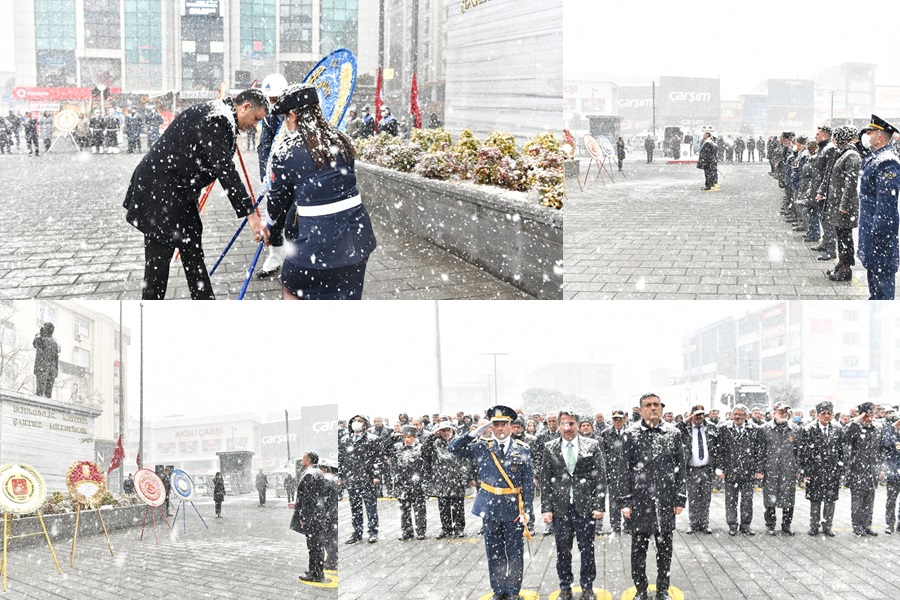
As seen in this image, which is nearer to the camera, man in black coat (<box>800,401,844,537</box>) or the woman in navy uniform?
the woman in navy uniform

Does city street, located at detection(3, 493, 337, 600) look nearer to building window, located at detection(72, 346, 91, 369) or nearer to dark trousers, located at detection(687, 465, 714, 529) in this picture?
building window, located at detection(72, 346, 91, 369)

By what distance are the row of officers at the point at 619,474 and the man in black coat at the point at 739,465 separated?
0.4 inches

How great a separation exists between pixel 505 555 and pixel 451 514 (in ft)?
5.84

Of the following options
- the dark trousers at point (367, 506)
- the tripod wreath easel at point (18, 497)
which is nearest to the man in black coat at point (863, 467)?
the dark trousers at point (367, 506)

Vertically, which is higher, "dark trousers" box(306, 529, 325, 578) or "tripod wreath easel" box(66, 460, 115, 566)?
"tripod wreath easel" box(66, 460, 115, 566)

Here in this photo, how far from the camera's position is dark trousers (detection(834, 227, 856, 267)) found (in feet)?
21.6

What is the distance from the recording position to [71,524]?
4.98 m

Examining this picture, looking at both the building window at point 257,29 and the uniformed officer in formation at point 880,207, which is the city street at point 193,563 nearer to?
the uniformed officer in formation at point 880,207

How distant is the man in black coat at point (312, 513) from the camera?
4.82m

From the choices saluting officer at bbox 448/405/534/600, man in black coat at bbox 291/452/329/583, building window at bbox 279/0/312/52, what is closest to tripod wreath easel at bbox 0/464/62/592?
man in black coat at bbox 291/452/329/583

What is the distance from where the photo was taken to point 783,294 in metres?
6.69

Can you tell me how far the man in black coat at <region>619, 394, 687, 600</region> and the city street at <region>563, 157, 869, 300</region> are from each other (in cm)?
228

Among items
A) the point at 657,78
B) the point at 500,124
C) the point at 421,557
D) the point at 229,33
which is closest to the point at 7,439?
the point at 421,557

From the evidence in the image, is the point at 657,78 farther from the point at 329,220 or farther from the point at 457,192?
the point at 329,220
